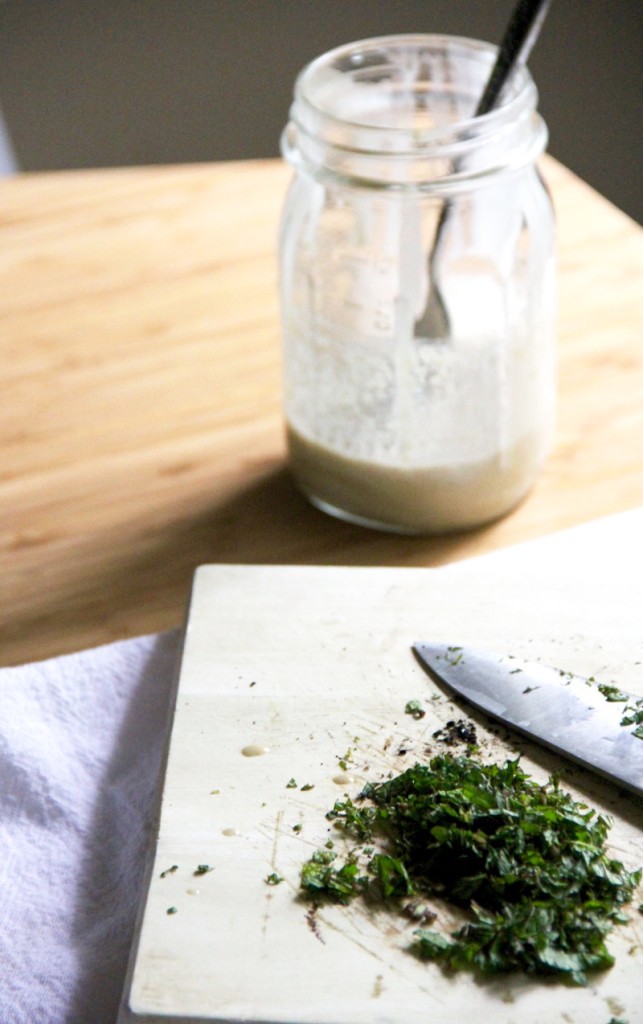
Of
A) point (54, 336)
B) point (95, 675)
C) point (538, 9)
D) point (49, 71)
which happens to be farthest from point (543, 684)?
point (49, 71)

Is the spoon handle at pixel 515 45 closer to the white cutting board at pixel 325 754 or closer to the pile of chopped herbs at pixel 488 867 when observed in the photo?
the white cutting board at pixel 325 754

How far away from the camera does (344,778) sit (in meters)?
0.69

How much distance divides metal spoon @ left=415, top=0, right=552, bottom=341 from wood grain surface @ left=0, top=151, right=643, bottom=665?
7.1 inches

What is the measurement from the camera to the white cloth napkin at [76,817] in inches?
25.5

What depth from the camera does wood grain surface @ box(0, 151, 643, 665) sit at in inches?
37.4

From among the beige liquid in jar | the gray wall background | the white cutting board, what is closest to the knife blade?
the white cutting board

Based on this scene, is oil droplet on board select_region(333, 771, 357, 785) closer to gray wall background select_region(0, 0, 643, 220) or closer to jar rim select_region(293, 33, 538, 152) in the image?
jar rim select_region(293, 33, 538, 152)

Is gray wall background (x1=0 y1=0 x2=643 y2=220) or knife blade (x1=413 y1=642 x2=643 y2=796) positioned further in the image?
gray wall background (x1=0 y1=0 x2=643 y2=220)

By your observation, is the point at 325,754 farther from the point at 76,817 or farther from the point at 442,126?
the point at 442,126

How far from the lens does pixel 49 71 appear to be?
110 inches

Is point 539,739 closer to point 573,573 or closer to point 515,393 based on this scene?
point 573,573

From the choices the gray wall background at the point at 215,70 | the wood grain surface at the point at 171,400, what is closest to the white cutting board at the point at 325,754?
the wood grain surface at the point at 171,400

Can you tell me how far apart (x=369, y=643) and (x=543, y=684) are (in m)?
0.12

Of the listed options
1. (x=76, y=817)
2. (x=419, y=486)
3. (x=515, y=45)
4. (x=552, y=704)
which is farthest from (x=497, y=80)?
(x=76, y=817)
